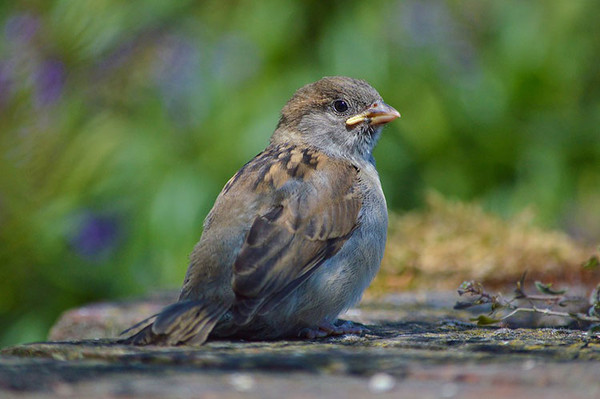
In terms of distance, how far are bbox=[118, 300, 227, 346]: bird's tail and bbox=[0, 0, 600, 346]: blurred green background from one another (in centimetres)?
287

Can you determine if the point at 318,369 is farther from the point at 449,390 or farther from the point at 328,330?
the point at 328,330

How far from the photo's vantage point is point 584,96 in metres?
6.24

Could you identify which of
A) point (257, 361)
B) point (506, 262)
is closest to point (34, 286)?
point (506, 262)

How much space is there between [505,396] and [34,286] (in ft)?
13.8

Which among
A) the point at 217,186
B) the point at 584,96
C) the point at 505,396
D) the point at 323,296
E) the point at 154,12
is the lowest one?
the point at 505,396

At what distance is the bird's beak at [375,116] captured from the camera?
385 centimetres

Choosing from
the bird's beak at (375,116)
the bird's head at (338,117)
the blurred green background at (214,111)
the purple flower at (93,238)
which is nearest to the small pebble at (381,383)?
the bird's head at (338,117)

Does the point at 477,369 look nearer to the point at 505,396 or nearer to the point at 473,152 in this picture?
the point at 505,396

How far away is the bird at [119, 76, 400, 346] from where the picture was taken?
2.61m

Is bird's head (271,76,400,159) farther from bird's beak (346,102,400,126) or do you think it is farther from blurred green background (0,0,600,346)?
blurred green background (0,0,600,346)

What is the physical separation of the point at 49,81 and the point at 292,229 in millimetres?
3312

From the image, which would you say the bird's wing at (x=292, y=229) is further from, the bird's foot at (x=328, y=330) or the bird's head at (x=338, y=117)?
the bird's head at (x=338, y=117)

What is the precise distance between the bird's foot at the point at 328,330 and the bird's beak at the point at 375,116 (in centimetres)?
119

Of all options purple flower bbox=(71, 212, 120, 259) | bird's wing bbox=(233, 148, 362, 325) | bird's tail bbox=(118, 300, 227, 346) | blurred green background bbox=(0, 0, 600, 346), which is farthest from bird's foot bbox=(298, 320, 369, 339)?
purple flower bbox=(71, 212, 120, 259)
